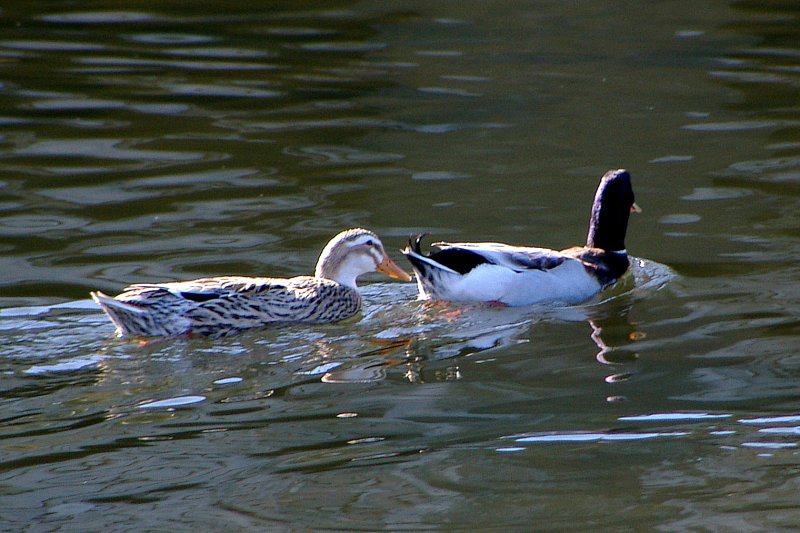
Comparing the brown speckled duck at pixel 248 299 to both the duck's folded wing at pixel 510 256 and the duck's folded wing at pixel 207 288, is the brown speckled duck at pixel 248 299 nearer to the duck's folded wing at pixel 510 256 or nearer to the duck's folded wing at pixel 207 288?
the duck's folded wing at pixel 207 288

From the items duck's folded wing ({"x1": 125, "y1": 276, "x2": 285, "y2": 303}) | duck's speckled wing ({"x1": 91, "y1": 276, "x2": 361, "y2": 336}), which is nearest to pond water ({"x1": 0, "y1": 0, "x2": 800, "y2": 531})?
duck's speckled wing ({"x1": 91, "y1": 276, "x2": 361, "y2": 336})

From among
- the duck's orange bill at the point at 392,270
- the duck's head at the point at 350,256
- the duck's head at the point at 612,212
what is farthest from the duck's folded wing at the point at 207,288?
the duck's head at the point at 612,212

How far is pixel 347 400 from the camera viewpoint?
6824 millimetres

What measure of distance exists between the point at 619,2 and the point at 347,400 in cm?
1352

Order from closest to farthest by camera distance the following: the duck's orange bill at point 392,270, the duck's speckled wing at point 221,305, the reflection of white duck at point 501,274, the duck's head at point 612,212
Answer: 1. the duck's speckled wing at point 221,305
2. the reflection of white duck at point 501,274
3. the duck's orange bill at point 392,270
4. the duck's head at point 612,212

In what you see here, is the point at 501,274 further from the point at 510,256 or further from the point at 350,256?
the point at 350,256

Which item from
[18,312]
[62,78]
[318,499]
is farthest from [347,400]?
[62,78]

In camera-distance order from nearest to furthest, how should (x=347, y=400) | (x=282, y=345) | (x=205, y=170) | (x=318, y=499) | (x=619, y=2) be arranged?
(x=318, y=499) → (x=347, y=400) → (x=282, y=345) → (x=205, y=170) → (x=619, y=2)

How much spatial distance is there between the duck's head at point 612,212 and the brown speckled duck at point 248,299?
5.86 feet

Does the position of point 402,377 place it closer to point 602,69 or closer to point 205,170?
point 205,170

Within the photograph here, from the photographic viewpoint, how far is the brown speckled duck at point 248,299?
8148 mm

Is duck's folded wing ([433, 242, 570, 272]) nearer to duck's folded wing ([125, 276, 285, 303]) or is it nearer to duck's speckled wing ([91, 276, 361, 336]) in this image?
duck's speckled wing ([91, 276, 361, 336])

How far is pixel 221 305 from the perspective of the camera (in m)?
8.35

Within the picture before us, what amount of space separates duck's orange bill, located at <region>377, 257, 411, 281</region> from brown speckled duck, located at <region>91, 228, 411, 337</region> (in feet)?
0.07
